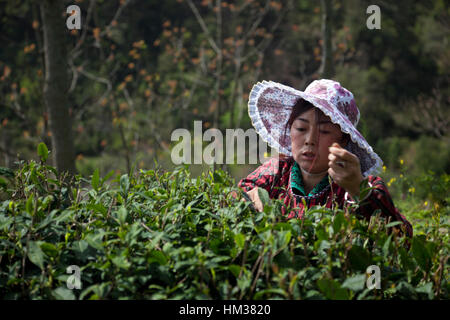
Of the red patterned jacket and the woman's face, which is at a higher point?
the woman's face

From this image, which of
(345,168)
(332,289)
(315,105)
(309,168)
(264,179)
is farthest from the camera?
(264,179)

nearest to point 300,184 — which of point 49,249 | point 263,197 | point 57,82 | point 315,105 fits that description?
point 315,105

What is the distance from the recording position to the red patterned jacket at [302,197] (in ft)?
5.80

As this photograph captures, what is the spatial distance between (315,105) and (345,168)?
0.40m

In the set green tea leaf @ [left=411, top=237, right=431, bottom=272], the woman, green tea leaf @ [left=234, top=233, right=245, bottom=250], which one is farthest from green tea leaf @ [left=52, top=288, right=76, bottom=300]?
green tea leaf @ [left=411, top=237, right=431, bottom=272]

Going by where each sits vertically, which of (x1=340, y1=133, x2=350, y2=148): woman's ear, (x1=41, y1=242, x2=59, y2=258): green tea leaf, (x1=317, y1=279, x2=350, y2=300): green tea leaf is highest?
(x1=340, y1=133, x2=350, y2=148): woman's ear

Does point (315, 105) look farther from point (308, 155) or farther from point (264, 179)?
point (264, 179)

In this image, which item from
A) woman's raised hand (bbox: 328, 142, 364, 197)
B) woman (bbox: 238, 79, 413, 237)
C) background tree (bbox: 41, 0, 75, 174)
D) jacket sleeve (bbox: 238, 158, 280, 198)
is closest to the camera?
woman's raised hand (bbox: 328, 142, 364, 197)

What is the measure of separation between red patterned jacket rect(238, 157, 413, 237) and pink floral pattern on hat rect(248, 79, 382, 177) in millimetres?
122

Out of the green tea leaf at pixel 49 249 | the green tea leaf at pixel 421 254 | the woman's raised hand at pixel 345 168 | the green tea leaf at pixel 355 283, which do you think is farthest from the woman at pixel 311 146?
the green tea leaf at pixel 49 249

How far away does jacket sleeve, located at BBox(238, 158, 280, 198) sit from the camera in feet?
7.23

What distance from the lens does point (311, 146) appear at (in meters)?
2.02

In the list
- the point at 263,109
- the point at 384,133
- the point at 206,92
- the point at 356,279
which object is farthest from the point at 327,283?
the point at 384,133

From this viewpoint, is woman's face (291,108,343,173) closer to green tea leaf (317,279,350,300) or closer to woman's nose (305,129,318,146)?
woman's nose (305,129,318,146)
